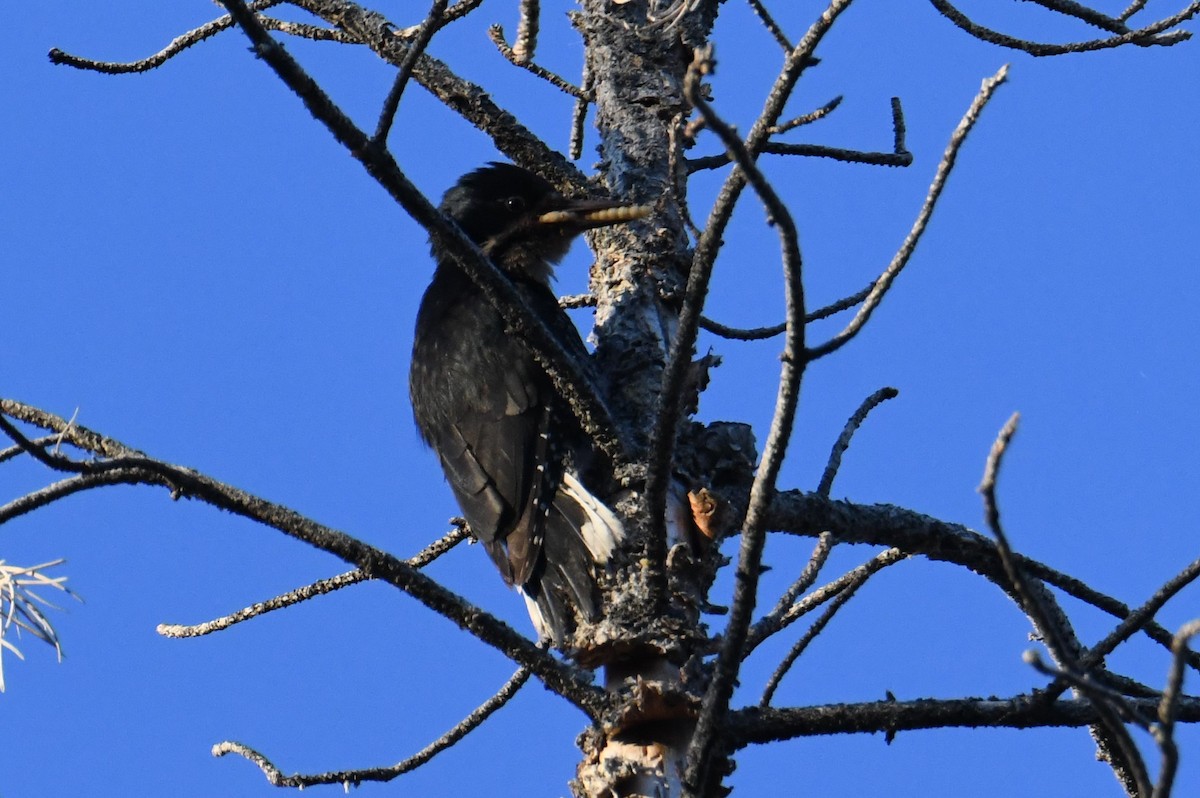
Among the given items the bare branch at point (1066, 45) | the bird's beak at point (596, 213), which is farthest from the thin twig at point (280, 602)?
the bare branch at point (1066, 45)

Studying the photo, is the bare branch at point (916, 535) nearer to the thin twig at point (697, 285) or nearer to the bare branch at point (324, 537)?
the thin twig at point (697, 285)

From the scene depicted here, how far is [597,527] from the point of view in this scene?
335cm

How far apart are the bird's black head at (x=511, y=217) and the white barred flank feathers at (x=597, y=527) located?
4.54 ft

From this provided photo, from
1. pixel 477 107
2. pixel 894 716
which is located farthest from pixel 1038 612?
pixel 477 107

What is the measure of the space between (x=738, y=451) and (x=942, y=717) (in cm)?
114

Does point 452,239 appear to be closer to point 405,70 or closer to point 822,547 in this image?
point 405,70

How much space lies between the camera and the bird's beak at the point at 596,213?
404 cm

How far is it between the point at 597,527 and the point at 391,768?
2.70ft

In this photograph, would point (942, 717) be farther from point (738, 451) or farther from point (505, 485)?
point (505, 485)

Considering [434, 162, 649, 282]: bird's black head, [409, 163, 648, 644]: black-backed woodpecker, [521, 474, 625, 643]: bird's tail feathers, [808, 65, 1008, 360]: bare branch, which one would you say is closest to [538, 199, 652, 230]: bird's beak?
[409, 163, 648, 644]: black-backed woodpecker

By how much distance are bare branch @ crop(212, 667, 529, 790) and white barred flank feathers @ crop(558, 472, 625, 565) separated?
40 cm

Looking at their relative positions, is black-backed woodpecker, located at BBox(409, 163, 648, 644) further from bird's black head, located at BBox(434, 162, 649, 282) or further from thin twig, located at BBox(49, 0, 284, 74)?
thin twig, located at BBox(49, 0, 284, 74)

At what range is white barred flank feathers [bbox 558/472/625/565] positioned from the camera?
323cm

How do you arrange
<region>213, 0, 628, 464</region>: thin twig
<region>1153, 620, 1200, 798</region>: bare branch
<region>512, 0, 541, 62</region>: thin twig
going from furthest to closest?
<region>512, 0, 541, 62</region>: thin twig, <region>213, 0, 628, 464</region>: thin twig, <region>1153, 620, 1200, 798</region>: bare branch
